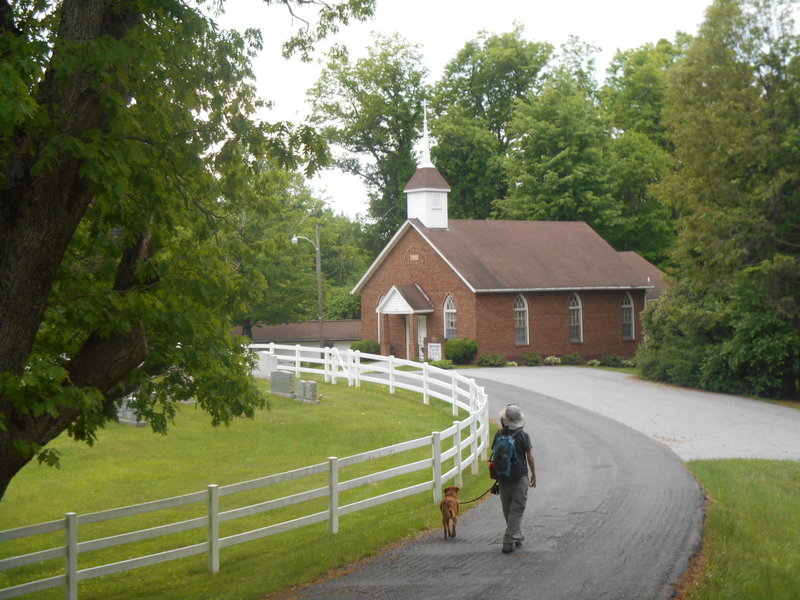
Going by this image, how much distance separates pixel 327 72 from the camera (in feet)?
206

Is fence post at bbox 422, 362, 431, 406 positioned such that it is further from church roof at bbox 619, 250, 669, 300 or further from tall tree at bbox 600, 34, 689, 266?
tall tree at bbox 600, 34, 689, 266

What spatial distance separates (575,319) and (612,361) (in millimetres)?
2752

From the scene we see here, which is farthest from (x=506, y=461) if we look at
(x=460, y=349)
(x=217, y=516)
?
(x=460, y=349)

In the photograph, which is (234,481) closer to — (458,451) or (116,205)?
(458,451)

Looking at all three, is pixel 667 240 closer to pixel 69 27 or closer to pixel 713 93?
pixel 713 93

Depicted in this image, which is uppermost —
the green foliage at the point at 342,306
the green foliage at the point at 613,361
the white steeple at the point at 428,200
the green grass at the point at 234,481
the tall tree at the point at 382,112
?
the tall tree at the point at 382,112

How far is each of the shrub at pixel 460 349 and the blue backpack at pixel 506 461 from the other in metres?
29.9

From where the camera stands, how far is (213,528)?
429 inches

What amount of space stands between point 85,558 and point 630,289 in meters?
37.9

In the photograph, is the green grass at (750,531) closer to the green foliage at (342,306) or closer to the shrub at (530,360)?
the shrub at (530,360)

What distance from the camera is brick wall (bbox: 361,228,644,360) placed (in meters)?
41.8

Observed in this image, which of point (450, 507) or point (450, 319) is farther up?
point (450, 319)

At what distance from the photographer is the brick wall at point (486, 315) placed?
41781mm

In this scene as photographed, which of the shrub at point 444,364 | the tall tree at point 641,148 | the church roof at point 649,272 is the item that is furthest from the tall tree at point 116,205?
the tall tree at point 641,148
